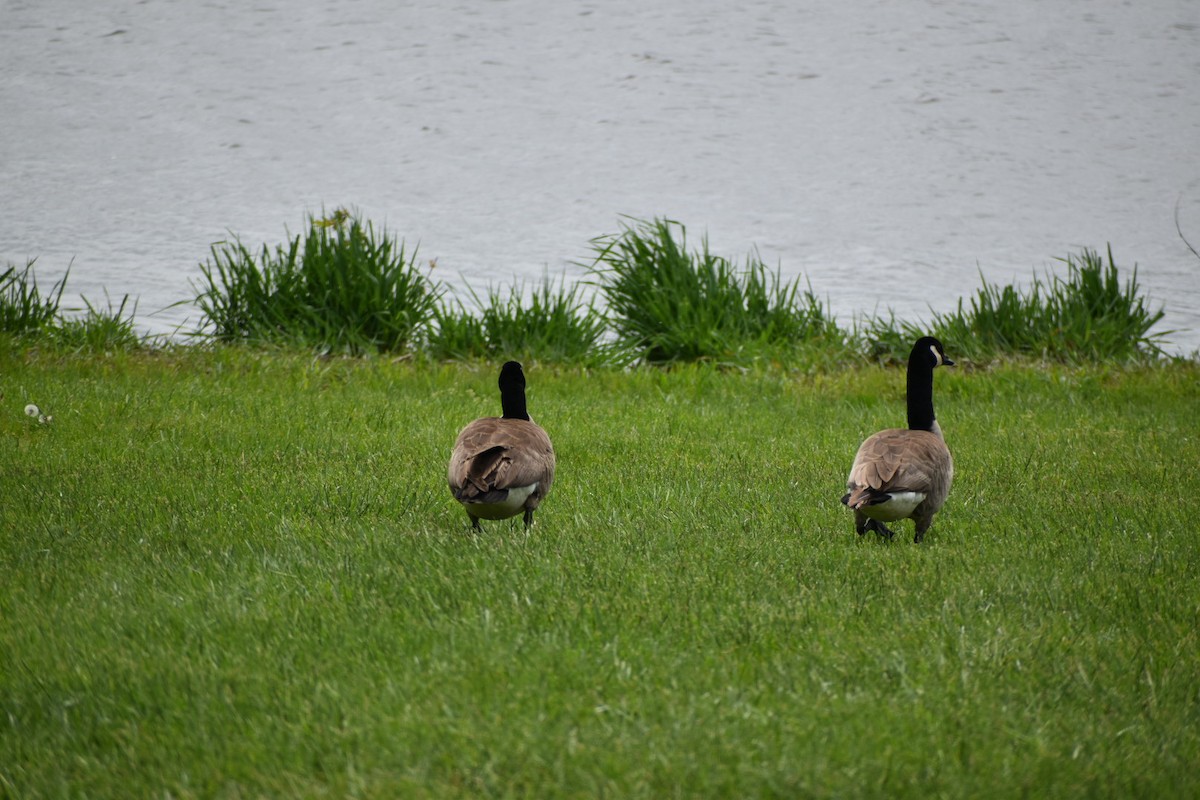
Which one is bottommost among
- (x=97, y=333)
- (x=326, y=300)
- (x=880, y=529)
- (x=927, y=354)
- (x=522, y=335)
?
(x=880, y=529)

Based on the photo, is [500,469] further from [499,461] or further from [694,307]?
[694,307]

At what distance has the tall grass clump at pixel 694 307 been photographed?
10.8 meters

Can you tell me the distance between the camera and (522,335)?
10766 millimetres

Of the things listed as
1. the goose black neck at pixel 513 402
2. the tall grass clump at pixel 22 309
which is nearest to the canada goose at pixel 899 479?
the goose black neck at pixel 513 402

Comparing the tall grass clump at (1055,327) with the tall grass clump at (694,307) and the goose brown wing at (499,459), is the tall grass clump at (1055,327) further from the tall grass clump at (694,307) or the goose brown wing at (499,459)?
the goose brown wing at (499,459)

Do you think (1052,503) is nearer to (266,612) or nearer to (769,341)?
(266,612)

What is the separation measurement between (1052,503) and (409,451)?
378cm

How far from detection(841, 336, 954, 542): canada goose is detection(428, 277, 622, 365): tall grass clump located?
5.17 m

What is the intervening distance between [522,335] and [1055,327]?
4.87 m

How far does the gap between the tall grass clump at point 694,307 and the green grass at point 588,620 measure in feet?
9.14

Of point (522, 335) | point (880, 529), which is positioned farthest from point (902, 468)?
point (522, 335)

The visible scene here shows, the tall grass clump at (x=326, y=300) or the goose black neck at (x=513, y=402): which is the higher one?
the tall grass clump at (x=326, y=300)

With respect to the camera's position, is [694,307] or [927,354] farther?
[694,307]

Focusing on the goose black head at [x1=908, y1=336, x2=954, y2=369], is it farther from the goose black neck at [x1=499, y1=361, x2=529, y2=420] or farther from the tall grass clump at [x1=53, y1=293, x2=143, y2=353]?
the tall grass clump at [x1=53, y1=293, x2=143, y2=353]
